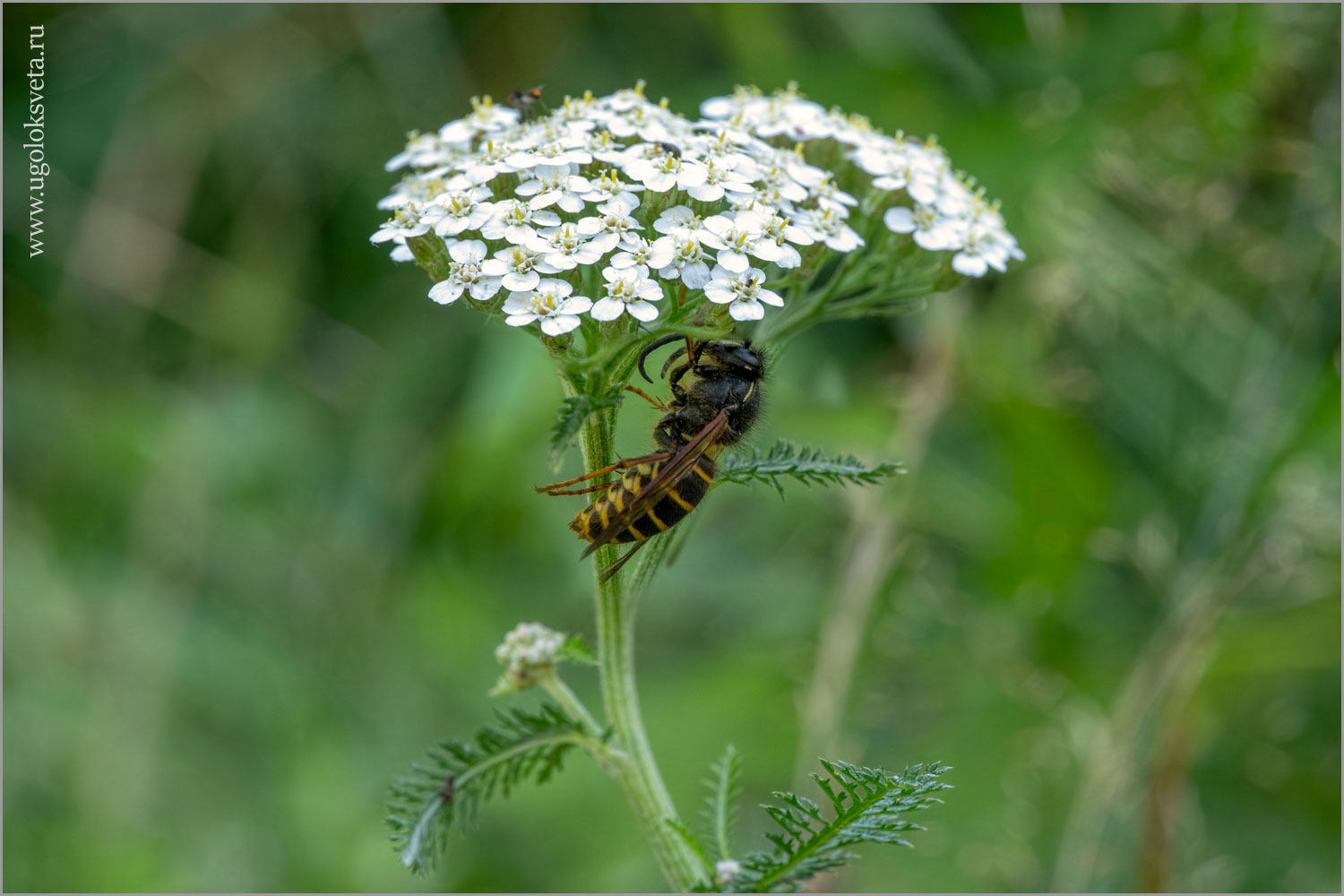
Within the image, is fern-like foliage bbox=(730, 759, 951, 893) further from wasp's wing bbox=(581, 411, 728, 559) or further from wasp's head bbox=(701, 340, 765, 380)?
wasp's head bbox=(701, 340, 765, 380)

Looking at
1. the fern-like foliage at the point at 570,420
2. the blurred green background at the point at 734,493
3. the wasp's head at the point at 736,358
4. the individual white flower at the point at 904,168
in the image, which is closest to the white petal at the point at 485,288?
A: the fern-like foliage at the point at 570,420

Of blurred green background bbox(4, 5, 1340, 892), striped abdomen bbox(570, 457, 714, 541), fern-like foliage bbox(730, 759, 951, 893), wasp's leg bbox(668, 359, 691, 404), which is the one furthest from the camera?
blurred green background bbox(4, 5, 1340, 892)

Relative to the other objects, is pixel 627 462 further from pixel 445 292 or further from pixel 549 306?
pixel 445 292

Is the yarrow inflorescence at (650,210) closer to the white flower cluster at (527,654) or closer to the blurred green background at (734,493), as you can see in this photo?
the white flower cluster at (527,654)

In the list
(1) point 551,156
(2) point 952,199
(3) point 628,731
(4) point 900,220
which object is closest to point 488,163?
(1) point 551,156

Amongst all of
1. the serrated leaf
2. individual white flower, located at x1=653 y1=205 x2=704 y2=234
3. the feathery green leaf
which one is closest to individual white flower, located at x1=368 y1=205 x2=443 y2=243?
individual white flower, located at x1=653 y1=205 x2=704 y2=234

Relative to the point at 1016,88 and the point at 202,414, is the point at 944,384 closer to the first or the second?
the point at 1016,88

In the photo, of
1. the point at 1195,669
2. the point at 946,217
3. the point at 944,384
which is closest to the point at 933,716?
the point at 1195,669
